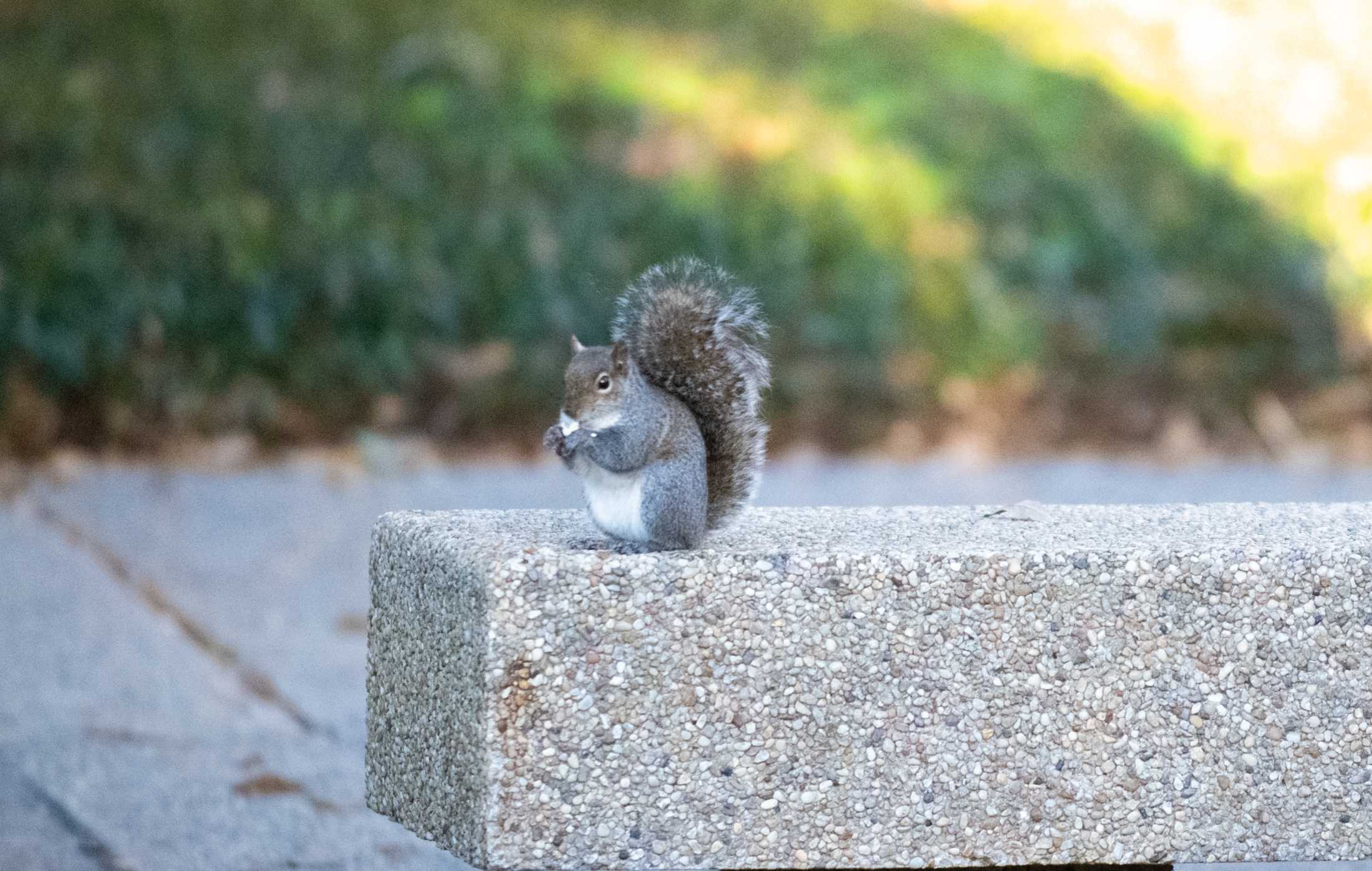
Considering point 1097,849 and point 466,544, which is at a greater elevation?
point 466,544

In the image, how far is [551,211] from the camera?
6703mm

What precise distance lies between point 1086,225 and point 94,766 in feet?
15.3

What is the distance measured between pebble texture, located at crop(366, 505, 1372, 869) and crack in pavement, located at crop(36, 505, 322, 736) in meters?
1.66

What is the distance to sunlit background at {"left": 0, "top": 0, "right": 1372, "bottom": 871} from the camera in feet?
19.5

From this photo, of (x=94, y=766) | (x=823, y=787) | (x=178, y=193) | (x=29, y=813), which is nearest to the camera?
(x=823, y=787)

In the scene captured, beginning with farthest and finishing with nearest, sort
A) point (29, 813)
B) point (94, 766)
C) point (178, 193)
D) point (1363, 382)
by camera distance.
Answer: point (1363, 382) → point (178, 193) → point (94, 766) → point (29, 813)

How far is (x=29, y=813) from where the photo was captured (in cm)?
327

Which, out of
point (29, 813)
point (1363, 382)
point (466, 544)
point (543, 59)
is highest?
point (543, 59)

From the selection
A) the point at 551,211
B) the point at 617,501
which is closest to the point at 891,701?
the point at 617,501

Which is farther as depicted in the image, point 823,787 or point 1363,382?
point 1363,382

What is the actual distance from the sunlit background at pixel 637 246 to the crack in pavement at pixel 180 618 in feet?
0.09

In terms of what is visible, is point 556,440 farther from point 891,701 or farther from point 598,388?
point 891,701

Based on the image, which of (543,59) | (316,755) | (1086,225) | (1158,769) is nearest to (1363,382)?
(1086,225)

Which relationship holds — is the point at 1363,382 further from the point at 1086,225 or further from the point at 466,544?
the point at 466,544
